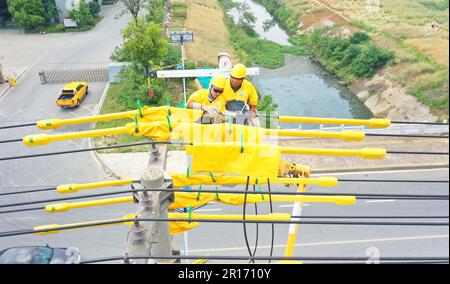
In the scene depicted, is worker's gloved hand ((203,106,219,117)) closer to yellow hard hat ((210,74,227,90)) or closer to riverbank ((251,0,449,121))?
yellow hard hat ((210,74,227,90))

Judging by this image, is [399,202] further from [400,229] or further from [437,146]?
[437,146]

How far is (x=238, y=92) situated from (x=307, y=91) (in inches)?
817

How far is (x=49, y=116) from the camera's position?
742 inches

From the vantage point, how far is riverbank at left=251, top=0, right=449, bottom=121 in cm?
1839

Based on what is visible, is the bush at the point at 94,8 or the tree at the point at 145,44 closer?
the tree at the point at 145,44

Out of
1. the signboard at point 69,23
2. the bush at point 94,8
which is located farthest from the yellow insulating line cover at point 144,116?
the bush at point 94,8

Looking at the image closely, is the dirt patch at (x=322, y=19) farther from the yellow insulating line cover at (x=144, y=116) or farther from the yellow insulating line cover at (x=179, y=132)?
the yellow insulating line cover at (x=144, y=116)

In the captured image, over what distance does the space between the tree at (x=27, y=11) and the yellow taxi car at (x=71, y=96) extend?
1351 centimetres

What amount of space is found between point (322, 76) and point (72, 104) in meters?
17.8

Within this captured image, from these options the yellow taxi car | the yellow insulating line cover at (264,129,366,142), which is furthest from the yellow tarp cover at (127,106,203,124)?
the yellow taxi car

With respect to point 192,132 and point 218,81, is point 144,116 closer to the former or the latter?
point 192,132

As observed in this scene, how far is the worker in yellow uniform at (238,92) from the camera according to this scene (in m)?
6.49

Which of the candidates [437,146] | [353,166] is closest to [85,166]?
[353,166]
